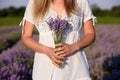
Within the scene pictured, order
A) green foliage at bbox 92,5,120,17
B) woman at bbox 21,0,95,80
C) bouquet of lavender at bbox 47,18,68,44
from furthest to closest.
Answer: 1. green foliage at bbox 92,5,120,17
2. woman at bbox 21,0,95,80
3. bouquet of lavender at bbox 47,18,68,44

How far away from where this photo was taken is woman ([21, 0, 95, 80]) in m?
4.55

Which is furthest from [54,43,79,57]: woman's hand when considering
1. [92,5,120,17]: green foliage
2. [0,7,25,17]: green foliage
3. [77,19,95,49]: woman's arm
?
[0,7,25,17]: green foliage

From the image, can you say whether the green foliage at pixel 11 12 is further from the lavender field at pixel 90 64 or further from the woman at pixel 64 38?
the woman at pixel 64 38

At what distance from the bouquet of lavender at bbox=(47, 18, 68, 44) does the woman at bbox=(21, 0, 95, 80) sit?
0.35ft

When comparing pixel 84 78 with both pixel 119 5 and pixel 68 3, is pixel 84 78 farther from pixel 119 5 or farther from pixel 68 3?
pixel 119 5

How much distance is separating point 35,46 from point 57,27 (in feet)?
1.06

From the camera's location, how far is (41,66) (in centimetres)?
466

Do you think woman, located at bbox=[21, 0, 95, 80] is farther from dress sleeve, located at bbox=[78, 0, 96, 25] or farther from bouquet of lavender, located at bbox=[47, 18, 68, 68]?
bouquet of lavender, located at bbox=[47, 18, 68, 68]

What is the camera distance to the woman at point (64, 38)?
Answer: 14.9ft

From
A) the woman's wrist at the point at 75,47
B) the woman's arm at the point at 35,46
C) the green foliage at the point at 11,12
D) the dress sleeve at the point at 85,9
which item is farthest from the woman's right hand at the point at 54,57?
the green foliage at the point at 11,12

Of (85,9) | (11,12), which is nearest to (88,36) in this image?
(85,9)

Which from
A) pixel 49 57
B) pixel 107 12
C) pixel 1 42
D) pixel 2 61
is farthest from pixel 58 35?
pixel 107 12

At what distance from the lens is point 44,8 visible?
459 centimetres

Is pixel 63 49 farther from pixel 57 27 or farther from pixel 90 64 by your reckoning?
pixel 90 64
